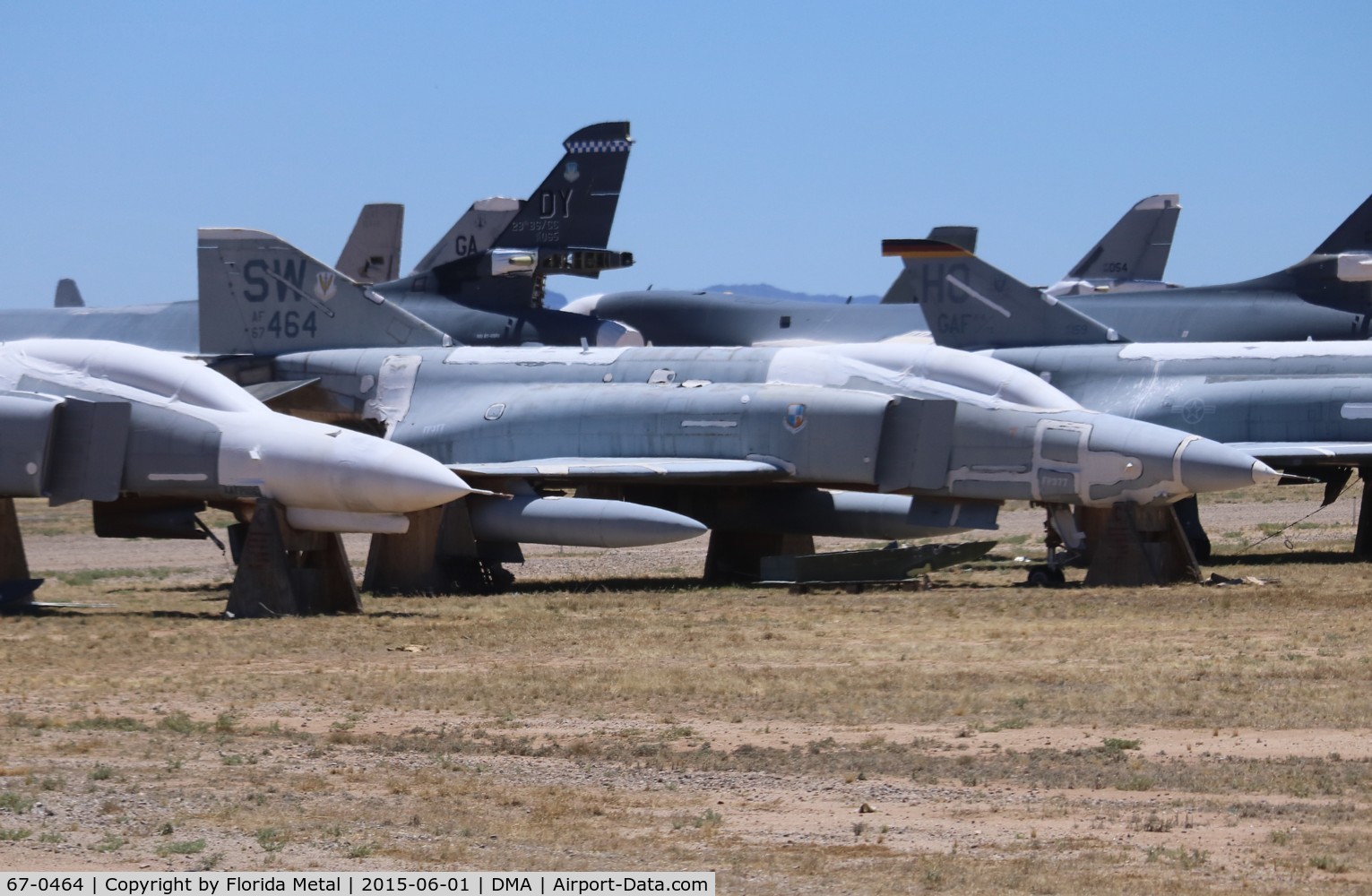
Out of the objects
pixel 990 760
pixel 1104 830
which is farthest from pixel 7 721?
pixel 1104 830

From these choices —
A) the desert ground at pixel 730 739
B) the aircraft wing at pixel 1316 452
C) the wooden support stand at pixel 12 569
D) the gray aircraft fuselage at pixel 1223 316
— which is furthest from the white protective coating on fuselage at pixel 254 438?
the gray aircraft fuselage at pixel 1223 316

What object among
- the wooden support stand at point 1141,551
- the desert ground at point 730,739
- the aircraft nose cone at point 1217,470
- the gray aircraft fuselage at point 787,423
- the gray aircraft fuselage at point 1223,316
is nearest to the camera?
the desert ground at point 730,739

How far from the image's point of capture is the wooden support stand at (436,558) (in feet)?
69.4

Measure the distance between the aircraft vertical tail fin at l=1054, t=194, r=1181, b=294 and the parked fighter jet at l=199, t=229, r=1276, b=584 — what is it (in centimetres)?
2662

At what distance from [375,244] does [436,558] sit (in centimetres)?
2775

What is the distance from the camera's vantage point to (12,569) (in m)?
19.2

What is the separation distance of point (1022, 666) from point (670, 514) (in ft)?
22.2

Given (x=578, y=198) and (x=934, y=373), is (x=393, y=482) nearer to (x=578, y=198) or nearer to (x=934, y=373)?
(x=934, y=373)

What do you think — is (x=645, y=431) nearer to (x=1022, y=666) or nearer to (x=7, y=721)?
(x=1022, y=666)

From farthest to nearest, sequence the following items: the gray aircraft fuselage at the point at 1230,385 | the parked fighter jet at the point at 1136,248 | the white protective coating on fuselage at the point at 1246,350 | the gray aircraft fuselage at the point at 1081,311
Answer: the parked fighter jet at the point at 1136,248 → the gray aircraft fuselage at the point at 1081,311 → the white protective coating on fuselage at the point at 1246,350 → the gray aircraft fuselage at the point at 1230,385

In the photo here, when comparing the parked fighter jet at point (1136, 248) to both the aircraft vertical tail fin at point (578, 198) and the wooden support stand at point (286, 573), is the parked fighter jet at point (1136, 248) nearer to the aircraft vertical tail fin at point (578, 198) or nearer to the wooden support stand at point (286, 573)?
the aircraft vertical tail fin at point (578, 198)

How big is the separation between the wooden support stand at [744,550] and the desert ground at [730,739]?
379 centimetres

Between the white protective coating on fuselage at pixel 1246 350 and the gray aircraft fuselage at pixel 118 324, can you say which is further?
the gray aircraft fuselage at pixel 118 324

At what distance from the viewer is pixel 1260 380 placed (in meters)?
26.3
